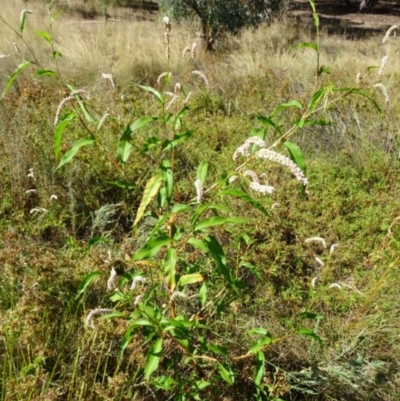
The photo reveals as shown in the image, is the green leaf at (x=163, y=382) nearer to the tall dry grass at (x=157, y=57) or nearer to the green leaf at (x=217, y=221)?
the green leaf at (x=217, y=221)

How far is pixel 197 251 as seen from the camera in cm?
260

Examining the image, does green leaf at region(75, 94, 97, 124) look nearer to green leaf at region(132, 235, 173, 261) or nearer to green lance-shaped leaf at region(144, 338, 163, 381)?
green leaf at region(132, 235, 173, 261)

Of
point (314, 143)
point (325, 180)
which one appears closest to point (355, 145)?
point (314, 143)

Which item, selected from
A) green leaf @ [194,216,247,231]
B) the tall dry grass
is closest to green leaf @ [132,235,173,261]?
green leaf @ [194,216,247,231]

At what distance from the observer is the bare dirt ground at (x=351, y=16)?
13.1 metres

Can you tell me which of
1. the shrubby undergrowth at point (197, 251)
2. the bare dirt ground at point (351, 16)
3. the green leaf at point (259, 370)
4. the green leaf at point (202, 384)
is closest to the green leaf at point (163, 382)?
the shrubby undergrowth at point (197, 251)

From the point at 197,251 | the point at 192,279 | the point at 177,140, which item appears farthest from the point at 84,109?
the point at 197,251

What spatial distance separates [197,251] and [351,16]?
1579cm

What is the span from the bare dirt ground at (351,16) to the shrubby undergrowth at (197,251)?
9.60m

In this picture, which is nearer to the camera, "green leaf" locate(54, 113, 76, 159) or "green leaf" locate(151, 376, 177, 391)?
"green leaf" locate(54, 113, 76, 159)

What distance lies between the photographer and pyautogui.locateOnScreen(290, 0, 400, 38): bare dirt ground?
13086 mm

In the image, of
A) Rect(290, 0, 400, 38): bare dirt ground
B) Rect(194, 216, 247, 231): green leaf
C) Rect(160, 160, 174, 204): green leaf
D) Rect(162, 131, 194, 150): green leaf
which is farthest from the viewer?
Rect(290, 0, 400, 38): bare dirt ground

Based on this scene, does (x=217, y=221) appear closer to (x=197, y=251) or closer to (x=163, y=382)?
(x=163, y=382)

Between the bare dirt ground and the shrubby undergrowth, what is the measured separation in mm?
9596
